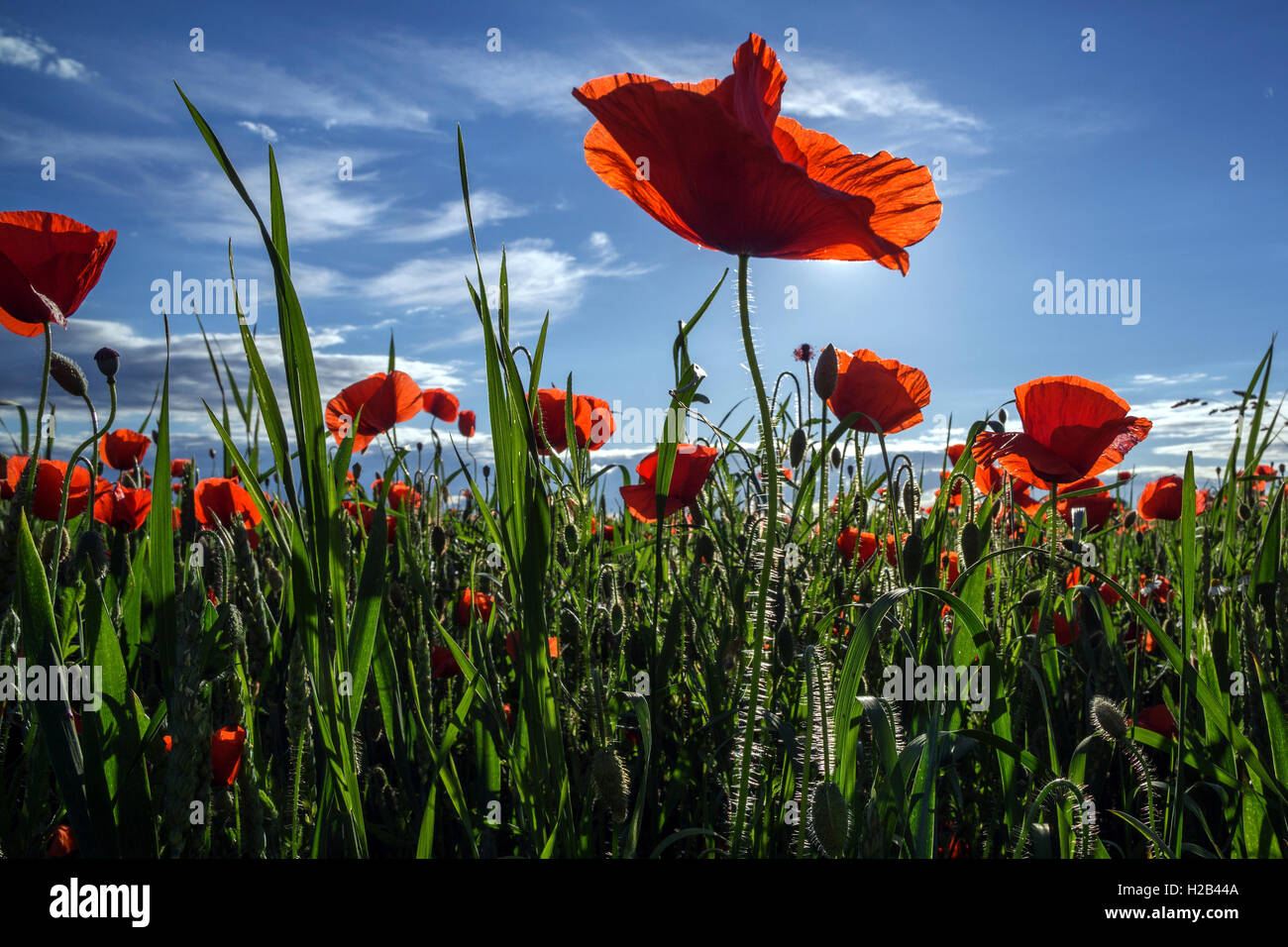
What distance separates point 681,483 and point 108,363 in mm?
1336

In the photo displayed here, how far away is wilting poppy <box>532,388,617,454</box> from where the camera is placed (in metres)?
2.44

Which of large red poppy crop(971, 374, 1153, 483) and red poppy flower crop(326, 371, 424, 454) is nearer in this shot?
large red poppy crop(971, 374, 1153, 483)

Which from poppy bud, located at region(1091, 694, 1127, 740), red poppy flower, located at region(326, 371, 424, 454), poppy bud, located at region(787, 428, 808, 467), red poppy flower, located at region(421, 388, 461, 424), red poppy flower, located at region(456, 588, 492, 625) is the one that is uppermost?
red poppy flower, located at region(421, 388, 461, 424)

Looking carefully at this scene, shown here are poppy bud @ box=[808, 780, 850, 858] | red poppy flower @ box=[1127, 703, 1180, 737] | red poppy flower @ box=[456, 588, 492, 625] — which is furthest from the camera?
red poppy flower @ box=[456, 588, 492, 625]

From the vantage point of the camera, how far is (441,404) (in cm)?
469

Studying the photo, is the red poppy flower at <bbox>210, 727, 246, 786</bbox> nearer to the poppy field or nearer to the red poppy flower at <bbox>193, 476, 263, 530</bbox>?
the poppy field

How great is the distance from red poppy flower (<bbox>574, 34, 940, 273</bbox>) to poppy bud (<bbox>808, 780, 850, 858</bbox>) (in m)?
0.74

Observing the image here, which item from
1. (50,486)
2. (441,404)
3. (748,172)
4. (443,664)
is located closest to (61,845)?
(443,664)

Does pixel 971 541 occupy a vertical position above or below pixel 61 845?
above

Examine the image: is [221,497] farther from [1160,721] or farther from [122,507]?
[1160,721]

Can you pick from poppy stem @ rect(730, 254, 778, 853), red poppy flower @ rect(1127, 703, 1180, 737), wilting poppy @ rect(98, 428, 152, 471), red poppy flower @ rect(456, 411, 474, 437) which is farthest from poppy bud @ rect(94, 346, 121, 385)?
red poppy flower @ rect(456, 411, 474, 437)

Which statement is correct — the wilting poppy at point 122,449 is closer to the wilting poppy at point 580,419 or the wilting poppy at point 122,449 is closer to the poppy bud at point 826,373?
the wilting poppy at point 580,419

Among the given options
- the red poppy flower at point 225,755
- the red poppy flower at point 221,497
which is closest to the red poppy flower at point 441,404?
the red poppy flower at point 221,497
